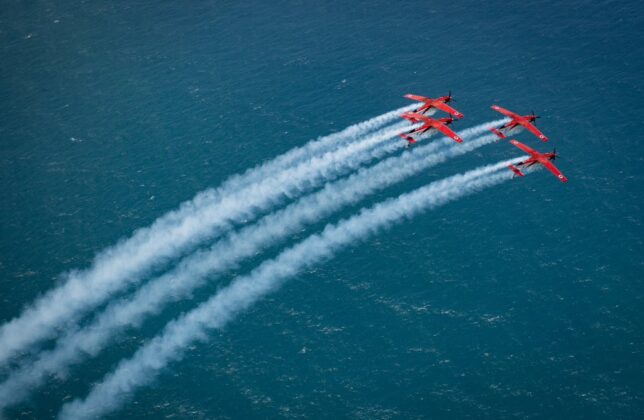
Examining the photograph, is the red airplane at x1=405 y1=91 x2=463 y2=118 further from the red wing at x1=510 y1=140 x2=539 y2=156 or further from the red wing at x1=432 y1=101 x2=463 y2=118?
the red wing at x1=510 y1=140 x2=539 y2=156

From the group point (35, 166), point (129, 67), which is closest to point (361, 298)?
point (35, 166)

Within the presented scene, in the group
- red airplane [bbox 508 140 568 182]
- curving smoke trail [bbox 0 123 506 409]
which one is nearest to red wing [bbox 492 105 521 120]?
red airplane [bbox 508 140 568 182]

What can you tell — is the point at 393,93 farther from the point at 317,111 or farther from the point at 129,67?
the point at 129,67

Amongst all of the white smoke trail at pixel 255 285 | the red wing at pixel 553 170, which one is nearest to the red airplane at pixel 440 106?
the white smoke trail at pixel 255 285

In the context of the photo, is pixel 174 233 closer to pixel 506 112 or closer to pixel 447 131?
pixel 447 131

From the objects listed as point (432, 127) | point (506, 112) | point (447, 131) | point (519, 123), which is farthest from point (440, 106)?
point (519, 123)

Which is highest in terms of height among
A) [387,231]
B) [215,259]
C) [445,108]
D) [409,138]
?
[445,108]
